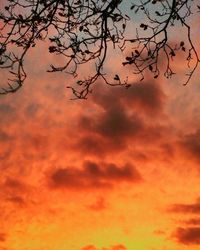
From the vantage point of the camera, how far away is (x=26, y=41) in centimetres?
1064

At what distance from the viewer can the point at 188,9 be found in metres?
10.9

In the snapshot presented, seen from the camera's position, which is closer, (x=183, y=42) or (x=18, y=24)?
(x=18, y=24)

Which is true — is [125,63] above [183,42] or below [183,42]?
below

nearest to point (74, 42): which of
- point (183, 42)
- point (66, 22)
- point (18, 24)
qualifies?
point (66, 22)

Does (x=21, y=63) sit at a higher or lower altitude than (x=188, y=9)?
lower

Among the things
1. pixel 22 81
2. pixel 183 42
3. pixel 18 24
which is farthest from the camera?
pixel 183 42

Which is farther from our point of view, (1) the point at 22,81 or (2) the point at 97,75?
(2) the point at 97,75

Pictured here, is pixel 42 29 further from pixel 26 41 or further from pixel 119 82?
pixel 119 82

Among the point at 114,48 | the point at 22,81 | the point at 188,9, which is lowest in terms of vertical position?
the point at 22,81

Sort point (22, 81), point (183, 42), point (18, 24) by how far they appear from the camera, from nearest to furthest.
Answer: point (22, 81), point (18, 24), point (183, 42)

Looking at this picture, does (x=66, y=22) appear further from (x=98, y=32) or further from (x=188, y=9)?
(x=188, y=9)

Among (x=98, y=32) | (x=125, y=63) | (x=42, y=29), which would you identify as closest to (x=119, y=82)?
(x=125, y=63)

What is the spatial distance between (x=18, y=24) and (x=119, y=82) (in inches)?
81.2

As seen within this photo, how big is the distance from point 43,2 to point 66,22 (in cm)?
57
